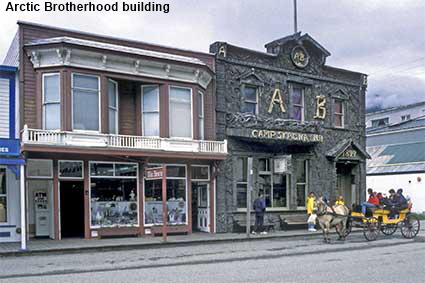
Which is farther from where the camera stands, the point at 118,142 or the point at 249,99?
the point at 249,99

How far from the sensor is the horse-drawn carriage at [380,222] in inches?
761

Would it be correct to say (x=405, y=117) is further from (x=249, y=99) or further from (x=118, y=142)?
(x=118, y=142)

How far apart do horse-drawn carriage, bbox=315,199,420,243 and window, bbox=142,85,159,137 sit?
6.99m

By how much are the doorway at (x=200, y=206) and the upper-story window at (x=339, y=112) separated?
29.2 feet

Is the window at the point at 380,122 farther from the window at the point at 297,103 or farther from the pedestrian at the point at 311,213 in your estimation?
the pedestrian at the point at 311,213

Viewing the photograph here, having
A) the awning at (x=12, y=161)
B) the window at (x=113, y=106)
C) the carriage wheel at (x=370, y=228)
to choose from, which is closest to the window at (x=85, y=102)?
the window at (x=113, y=106)

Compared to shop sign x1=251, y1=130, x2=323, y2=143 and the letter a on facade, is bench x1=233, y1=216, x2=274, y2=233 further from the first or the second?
the letter a on facade

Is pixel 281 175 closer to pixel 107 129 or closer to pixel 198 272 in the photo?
pixel 107 129

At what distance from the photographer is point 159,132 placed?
2038 centimetres

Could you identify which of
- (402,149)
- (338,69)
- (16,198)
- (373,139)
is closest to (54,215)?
(16,198)

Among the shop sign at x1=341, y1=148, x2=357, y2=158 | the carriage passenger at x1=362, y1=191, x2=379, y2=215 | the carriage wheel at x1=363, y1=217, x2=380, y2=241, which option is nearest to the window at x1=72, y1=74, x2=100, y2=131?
the carriage passenger at x1=362, y1=191, x2=379, y2=215

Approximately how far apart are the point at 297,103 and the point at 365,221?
7998 mm

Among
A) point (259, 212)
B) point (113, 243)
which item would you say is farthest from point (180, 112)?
point (113, 243)

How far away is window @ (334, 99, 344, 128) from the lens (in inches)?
1072
